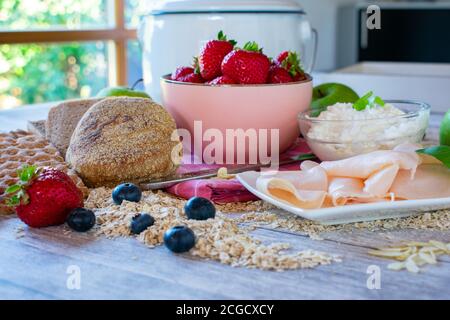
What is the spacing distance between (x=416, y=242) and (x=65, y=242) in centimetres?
39

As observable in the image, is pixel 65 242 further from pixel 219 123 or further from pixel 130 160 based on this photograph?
pixel 219 123

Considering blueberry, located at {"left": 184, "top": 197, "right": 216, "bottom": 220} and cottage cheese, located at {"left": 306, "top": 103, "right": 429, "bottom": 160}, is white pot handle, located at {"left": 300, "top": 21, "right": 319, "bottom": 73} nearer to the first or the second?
cottage cheese, located at {"left": 306, "top": 103, "right": 429, "bottom": 160}

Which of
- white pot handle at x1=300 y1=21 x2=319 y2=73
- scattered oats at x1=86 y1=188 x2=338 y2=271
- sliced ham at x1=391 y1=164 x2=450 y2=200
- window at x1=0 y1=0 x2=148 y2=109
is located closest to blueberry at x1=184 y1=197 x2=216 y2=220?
scattered oats at x1=86 y1=188 x2=338 y2=271

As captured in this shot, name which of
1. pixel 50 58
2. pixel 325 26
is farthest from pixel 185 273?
pixel 325 26

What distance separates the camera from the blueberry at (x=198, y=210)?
2.42ft

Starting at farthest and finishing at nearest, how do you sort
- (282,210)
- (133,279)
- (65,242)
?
(282,210)
(65,242)
(133,279)

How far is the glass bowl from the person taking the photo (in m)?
0.93

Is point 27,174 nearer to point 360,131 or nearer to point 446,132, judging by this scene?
point 360,131

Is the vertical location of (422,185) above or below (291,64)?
below

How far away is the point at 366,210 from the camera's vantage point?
711 mm

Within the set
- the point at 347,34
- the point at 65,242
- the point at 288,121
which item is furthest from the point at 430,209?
the point at 347,34

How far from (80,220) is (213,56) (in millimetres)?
390

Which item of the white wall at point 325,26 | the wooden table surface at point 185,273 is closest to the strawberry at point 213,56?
the wooden table surface at point 185,273

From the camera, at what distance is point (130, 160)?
2.84ft
